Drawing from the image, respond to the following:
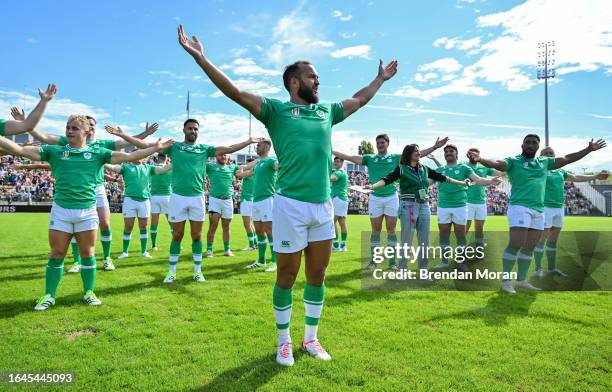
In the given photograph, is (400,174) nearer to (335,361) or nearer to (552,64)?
(335,361)

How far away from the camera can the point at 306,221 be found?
4.18m

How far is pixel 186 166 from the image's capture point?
800 centimetres

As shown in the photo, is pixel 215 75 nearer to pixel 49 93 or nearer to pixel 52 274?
pixel 49 93

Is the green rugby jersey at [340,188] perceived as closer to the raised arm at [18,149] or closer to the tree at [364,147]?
the raised arm at [18,149]

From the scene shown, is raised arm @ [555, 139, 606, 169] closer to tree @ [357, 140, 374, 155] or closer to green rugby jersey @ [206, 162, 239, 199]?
green rugby jersey @ [206, 162, 239, 199]

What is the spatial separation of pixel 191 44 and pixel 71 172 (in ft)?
11.4

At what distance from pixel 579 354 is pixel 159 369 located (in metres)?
4.47

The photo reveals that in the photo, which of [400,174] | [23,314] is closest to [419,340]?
[400,174]

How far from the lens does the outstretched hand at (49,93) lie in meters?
5.27

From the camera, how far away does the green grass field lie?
3.83m

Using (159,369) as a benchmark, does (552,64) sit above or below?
above

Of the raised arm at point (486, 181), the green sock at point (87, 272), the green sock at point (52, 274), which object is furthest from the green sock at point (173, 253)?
the raised arm at point (486, 181)

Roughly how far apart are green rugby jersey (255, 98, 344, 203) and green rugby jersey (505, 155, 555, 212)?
491 centimetres

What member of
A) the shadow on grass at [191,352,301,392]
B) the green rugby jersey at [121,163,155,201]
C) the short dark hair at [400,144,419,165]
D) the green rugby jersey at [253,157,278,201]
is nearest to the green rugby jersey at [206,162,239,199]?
the green rugby jersey at [121,163,155,201]
